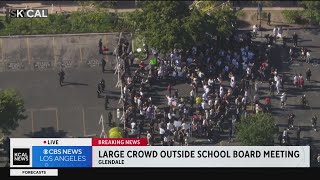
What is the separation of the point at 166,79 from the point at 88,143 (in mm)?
21884

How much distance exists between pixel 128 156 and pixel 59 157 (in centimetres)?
481

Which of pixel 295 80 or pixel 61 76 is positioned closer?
pixel 295 80

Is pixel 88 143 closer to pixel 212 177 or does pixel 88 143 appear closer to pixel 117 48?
pixel 212 177

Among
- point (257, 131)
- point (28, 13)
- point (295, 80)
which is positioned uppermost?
point (28, 13)

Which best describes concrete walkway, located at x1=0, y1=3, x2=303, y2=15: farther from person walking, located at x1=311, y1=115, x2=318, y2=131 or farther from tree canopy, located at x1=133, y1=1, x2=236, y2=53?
person walking, located at x1=311, y1=115, x2=318, y2=131

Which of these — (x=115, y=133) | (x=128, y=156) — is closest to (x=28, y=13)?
(x=115, y=133)

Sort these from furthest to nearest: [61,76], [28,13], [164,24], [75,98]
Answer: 1. [28,13]
2. [164,24]
3. [61,76]
4. [75,98]

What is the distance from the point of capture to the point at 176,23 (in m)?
103

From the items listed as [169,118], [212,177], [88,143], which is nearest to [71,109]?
[169,118]

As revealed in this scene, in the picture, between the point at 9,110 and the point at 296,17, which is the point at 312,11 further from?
the point at 9,110

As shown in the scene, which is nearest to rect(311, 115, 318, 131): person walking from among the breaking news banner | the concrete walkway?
the breaking news banner

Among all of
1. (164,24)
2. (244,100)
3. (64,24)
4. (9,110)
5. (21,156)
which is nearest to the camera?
(21,156)

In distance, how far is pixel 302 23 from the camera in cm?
11181

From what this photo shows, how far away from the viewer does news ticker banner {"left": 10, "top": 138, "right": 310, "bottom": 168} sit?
80.5 metres
